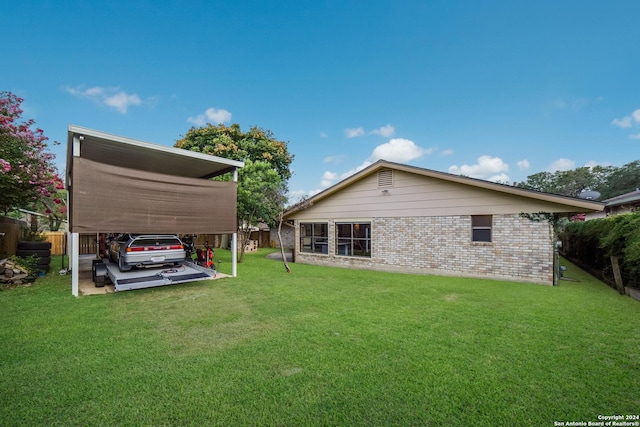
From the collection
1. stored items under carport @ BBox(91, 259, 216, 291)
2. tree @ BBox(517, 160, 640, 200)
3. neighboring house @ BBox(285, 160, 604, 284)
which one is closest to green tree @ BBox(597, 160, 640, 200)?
tree @ BBox(517, 160, 640, 200)

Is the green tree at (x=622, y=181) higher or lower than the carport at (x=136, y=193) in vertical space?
higher

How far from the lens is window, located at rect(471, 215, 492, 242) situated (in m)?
9.55

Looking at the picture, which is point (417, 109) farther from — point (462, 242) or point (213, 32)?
point (213, 32)

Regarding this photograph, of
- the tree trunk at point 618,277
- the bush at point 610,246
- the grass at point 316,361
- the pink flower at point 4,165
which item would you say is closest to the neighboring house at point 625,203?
the bush at point 610,246

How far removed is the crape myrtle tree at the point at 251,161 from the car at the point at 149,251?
491 centimetres

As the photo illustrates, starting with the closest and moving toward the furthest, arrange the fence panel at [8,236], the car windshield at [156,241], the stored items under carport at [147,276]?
the stored items under carport at [147,276] < the car windshield at [156,241] < the fence panel at [8,236]

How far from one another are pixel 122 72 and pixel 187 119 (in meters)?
9.01

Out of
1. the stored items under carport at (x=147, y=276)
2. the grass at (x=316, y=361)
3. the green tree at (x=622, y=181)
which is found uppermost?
the green tree at (x=622, y=181)

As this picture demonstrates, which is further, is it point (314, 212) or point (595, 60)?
point (314, 212)

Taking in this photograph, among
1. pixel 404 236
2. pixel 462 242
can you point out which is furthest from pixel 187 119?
pixel 462 242

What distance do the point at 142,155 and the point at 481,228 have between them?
11254 millimetres

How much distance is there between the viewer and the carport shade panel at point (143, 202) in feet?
21.7

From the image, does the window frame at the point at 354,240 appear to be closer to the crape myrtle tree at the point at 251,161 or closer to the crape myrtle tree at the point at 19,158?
the crape myrtle tree at the point at 251,161

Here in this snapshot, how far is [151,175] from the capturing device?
7.60m
